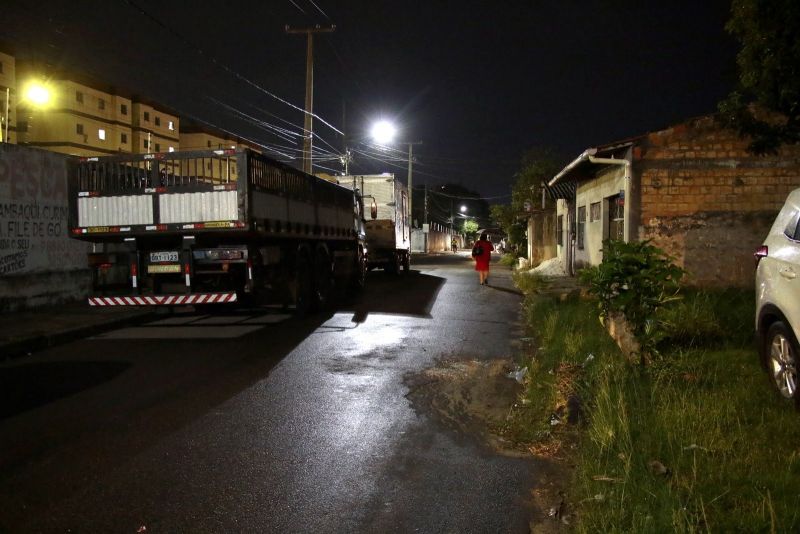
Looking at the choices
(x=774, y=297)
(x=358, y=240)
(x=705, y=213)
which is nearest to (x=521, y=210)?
(x=358, y=240)

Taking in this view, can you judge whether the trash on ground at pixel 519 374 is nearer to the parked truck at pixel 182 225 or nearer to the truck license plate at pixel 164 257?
the parked truck at pixel 182 225

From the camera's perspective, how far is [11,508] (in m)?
3.62

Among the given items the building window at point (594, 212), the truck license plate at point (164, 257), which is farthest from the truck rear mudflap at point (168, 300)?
the building window at point (594, 212)

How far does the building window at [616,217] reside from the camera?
14.0 meters

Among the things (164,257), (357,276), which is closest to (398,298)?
(357,276)

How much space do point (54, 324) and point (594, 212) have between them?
1328 cm

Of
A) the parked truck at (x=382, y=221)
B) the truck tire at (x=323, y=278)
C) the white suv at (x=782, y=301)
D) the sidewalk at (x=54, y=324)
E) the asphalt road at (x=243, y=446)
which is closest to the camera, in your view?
the asphalt road at (x=243, y=446)

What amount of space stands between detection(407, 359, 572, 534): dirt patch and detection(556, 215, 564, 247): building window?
17.1m

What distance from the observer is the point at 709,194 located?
12477mm

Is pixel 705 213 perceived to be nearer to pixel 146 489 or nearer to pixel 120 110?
pixel 146 489

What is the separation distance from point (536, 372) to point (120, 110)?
188ft

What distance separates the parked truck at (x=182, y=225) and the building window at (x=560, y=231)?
15053 mm

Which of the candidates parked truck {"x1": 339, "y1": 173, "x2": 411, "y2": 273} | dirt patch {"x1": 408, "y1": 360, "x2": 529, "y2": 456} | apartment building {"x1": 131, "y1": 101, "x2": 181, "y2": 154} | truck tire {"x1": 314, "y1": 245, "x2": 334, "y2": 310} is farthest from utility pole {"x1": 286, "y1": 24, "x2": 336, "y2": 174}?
apartment building {"x1": 131, "y1": 101, "x2": 181, "y2": 154}

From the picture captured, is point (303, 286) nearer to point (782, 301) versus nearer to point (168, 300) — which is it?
point (168, 300)
